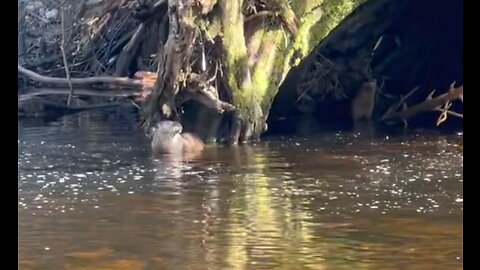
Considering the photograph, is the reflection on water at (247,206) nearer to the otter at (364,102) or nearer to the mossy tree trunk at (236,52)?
the mossy tree trunk at (236,52)

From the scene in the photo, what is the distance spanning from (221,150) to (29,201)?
481 centimetres

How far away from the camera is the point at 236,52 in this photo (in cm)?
1494

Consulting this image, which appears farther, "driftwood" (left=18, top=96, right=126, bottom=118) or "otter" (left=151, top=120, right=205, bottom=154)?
"driftwood" (left=18, top=96, right=126, bottom=118)

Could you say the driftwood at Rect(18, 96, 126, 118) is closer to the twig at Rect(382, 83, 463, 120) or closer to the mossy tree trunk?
the mossy tree trunk

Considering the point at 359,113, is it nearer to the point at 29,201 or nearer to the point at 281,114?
the point at 281,114

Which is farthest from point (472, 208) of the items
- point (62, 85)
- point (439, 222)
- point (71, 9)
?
point (71, 9)

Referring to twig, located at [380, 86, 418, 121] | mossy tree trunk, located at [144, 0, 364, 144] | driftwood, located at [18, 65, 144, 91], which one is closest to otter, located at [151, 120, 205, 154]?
mossy tree trunk, located at [144, 0, 364, 144]

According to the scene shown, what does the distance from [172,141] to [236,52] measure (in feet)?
5.93

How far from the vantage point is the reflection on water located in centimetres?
713

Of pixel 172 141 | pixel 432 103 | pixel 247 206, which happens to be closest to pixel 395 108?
pixel 432 103

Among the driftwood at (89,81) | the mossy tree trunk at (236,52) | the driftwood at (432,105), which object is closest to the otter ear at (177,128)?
the mossy tree trunk at (236,52)

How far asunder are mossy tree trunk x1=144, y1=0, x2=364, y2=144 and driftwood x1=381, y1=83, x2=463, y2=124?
7.56 feet

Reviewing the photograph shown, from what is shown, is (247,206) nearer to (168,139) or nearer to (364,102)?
(168,139)

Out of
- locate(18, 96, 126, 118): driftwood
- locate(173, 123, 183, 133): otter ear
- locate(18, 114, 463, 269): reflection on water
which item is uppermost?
locate(18, 96, 126, 118): driftwood
